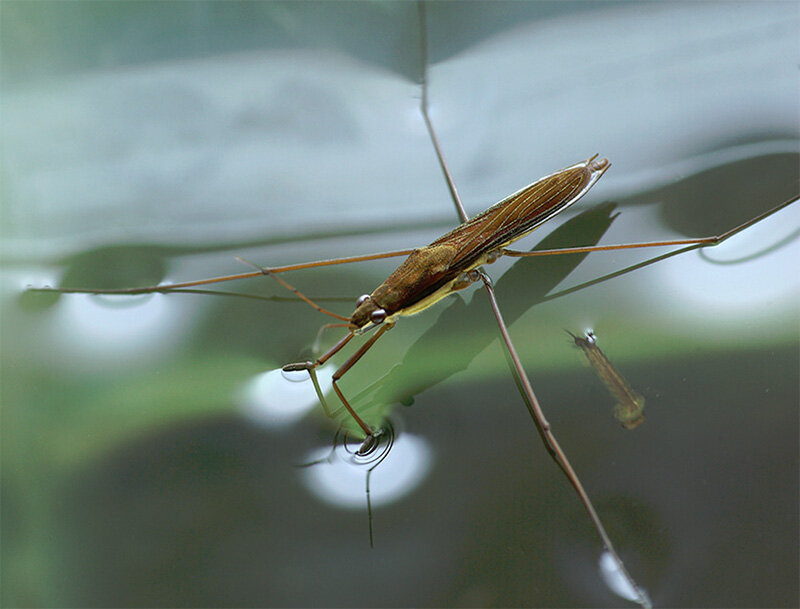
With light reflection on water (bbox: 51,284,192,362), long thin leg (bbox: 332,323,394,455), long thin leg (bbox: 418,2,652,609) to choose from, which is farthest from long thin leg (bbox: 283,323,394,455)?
light reflection on water (bbox: 51,284,192,362)

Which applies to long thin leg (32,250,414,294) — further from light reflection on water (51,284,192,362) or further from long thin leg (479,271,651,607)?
long thin leg (479,271,651,607)

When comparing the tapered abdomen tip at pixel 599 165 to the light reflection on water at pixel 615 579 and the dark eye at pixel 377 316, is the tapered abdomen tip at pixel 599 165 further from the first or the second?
the light reflection on water at pixel 615 579

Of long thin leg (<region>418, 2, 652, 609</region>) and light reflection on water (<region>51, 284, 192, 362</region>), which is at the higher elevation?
light reflection on water (<region>51, 284, 192, 362</region>)

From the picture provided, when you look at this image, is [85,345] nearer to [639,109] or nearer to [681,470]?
[681,470]

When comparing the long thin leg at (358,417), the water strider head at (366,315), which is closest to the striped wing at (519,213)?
the water strider head at (366,315)

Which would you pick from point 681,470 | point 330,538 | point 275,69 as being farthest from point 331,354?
point 275,69

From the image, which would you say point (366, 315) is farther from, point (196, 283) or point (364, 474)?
point (196, 283)

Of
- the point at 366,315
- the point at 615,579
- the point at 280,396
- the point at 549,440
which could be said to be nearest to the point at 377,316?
the point at 366,315
